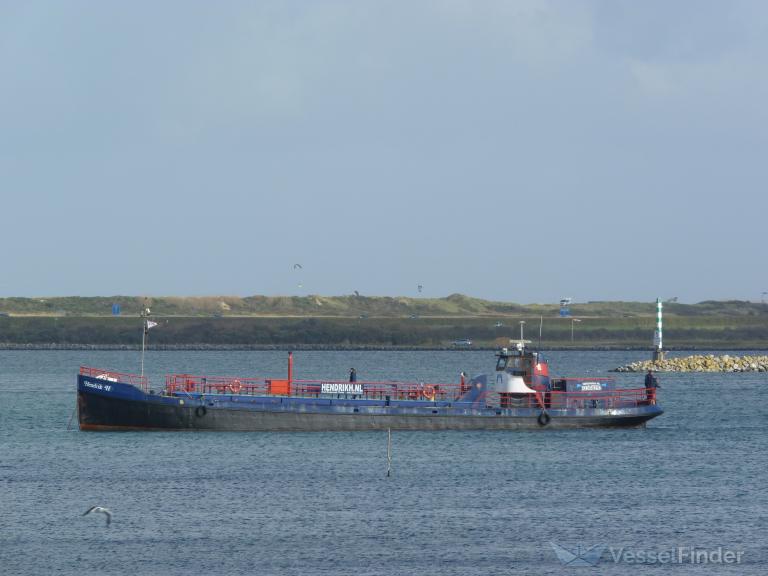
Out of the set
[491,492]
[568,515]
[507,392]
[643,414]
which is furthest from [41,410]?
[568,515]

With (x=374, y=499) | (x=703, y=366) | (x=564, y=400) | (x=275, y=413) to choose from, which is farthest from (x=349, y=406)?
(x=703, y=366)

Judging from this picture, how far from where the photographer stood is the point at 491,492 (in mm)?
52469

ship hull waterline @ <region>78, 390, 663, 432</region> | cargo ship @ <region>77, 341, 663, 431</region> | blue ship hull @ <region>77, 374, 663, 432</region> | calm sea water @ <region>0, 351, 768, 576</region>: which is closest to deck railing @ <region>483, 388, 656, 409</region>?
cargo ship @ <region>77, 341, 663, 431</region>

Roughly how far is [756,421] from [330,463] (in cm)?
3612

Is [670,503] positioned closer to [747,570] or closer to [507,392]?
[747,570]

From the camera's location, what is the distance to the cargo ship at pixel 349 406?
70438 mm

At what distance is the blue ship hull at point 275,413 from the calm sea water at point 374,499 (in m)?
0.76

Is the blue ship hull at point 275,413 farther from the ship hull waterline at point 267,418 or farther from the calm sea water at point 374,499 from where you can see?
the calm sea water at point 374,499

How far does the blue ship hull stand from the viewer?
7038cm

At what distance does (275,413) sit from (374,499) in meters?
20.8

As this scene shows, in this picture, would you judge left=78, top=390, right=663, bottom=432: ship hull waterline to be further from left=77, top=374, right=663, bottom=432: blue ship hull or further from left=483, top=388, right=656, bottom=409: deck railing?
left=483, top=388, right=656, bottom=409: deck railing

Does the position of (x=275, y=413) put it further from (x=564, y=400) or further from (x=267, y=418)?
(x=564, y=400)

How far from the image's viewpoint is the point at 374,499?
50.5 metres

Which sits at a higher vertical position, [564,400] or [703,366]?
[564,400]
